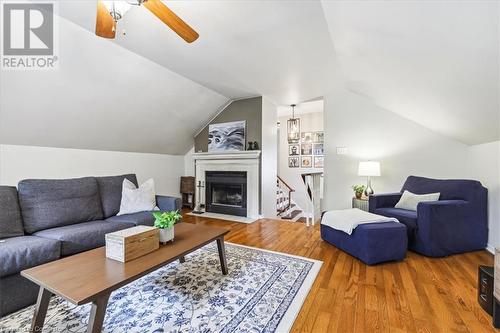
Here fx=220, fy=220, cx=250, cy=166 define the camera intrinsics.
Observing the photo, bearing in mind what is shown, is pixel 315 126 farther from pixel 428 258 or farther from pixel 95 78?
pixel 95 78

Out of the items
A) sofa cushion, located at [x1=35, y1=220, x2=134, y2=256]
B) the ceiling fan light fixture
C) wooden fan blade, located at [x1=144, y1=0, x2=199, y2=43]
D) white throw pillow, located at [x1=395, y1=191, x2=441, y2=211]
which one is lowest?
sofa cushion, located at [x1=35, y1=220, x2=134, y2=256]

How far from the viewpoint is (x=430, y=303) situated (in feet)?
5.69

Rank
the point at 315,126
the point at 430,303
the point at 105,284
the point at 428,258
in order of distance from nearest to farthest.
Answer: the point at 105,284, the point at 430,303, the point at 428,258, the point at 315,126

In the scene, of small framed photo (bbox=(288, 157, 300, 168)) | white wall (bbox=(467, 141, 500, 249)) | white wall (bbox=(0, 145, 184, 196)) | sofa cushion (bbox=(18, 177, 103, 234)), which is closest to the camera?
sofa cushion (bbox=(18, 177, 103, 234))

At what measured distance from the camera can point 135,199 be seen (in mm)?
3045

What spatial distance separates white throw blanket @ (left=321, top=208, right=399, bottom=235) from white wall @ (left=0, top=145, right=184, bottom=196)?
3682mm

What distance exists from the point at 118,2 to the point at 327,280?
8.90 ft

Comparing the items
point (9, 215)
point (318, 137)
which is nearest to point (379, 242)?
point (9, 215)

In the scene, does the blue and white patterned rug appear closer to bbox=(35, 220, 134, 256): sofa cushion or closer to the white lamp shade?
bbox=(35, 220, 134, 256): sofa cushion

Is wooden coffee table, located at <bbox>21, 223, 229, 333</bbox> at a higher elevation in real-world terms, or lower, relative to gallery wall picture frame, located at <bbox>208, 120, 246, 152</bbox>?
lower

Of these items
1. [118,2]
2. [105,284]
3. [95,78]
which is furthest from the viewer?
[95,78]

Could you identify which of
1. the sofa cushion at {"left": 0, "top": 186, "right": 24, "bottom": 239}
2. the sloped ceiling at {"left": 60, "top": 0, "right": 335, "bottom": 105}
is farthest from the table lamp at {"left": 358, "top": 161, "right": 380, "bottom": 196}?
the sofa cushion at {"left": 0, "top": 186, "right": 24, "bottom": 239}

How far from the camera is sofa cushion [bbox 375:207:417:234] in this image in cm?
272

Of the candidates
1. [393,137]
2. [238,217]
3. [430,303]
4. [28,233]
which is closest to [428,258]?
[430,303]
